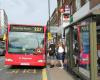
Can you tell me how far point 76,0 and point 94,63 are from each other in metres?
31.1

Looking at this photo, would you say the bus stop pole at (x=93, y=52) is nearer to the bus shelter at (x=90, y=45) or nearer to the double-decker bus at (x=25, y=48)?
the bus shelter at (x=90, y=45)

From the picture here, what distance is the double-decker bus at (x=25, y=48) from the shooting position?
2458cm

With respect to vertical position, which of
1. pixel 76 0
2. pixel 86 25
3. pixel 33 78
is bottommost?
pixel 33 78

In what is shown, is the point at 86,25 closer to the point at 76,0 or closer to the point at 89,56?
the point at 89,56

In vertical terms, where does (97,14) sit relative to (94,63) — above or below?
above

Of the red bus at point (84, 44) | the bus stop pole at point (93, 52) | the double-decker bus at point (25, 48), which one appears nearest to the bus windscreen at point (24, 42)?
the double-decker bus at point (25, 48)

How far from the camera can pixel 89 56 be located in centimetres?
1227

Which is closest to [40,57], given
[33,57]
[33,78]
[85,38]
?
[33,57]

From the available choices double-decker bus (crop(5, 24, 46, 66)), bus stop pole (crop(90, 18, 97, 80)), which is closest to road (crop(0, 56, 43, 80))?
double-decker bus (crop(5, 24, 46, 66))

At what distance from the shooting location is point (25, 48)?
24672 mm

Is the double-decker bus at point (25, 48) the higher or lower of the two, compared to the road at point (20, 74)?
higher

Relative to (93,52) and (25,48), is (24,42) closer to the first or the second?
(25,48)

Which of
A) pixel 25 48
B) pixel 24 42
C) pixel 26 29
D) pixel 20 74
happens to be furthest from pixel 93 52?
pixel 26 29

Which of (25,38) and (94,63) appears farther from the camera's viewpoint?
(25,38)
